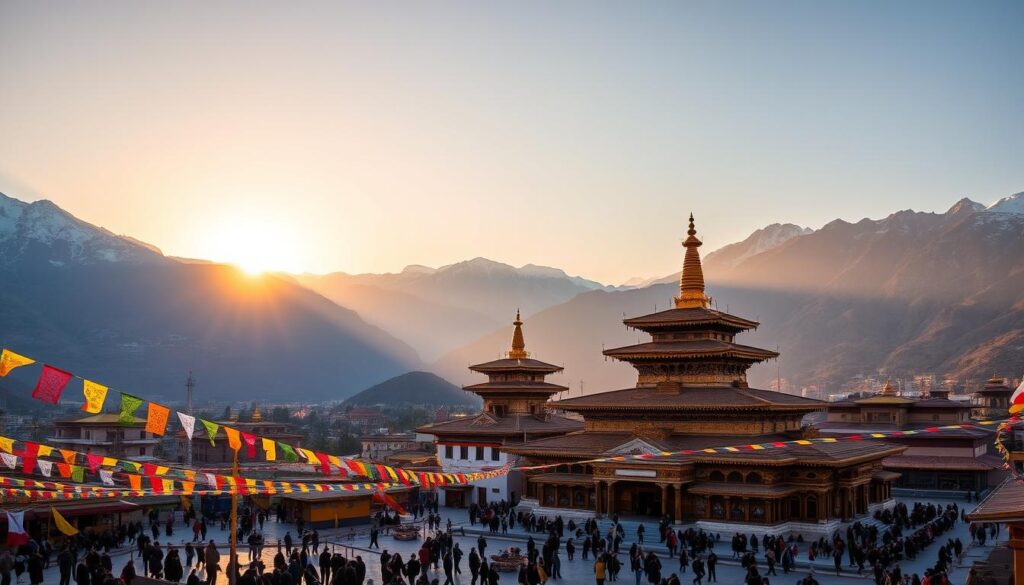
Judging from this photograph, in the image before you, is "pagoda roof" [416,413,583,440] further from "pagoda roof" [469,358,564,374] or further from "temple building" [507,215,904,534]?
"temple building" [507,215,904,534]

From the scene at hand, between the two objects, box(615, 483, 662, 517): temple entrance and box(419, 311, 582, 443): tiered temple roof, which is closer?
box(615, 483, 662, 517): temple entrance

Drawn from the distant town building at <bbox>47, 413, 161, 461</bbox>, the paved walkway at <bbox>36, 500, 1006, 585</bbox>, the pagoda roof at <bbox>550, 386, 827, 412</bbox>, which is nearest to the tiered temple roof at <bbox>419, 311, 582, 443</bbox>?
the pagoda roof at <bbox>550, 386, 827, 412</bbox>

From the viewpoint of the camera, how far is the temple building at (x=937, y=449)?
50562 mm

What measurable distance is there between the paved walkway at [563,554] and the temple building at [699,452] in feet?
5.44

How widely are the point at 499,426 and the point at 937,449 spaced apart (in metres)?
25.4

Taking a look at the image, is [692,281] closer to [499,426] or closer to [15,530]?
[499,426]

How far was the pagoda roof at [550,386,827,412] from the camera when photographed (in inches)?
1490

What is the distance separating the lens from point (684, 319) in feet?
138

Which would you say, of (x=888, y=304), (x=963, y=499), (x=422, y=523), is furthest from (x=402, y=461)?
(x=888, y=304)

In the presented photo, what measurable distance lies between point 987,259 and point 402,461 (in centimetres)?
15546

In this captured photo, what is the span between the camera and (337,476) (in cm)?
4678

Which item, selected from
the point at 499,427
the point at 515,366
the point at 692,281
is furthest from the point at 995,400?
the point at 499,427

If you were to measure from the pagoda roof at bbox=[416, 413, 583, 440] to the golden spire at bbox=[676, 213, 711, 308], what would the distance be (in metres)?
10.6

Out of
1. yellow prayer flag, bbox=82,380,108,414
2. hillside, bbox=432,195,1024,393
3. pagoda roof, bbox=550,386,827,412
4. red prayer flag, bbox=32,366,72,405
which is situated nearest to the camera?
red prayer flag, bbox=32,366,72,405
